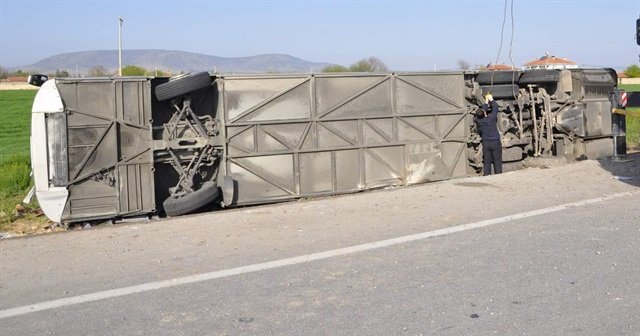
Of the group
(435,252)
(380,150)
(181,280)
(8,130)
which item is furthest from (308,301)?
(8,130)

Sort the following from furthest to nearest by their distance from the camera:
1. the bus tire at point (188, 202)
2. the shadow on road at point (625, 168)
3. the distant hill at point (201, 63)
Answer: the distant hill at point (201, 63) → the shadow on road at point (625, 168) → the bus tire at point (188, 202)

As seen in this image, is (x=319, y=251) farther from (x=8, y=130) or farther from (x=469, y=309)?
(x=8, y=130)

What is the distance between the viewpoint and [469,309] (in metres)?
5.26

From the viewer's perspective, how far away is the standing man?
12.9m

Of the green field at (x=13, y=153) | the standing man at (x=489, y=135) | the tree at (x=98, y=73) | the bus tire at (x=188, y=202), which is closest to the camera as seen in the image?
the bus tire at (x=188, y=202)

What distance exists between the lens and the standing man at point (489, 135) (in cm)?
1293

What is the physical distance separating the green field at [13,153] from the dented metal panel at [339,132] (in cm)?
383

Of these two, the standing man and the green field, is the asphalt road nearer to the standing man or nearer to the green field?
the standing man

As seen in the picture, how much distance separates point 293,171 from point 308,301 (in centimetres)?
607

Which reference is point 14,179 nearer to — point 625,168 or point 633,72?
point 625,168

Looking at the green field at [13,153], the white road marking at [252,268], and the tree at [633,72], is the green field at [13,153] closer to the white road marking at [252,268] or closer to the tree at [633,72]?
the white road marking at [252,268]

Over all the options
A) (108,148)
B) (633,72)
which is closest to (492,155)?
(108,148)

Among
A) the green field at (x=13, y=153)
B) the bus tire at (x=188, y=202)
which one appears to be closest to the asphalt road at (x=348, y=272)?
the bus tire at (x=188, y=202)

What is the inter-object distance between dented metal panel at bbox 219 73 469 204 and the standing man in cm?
38
